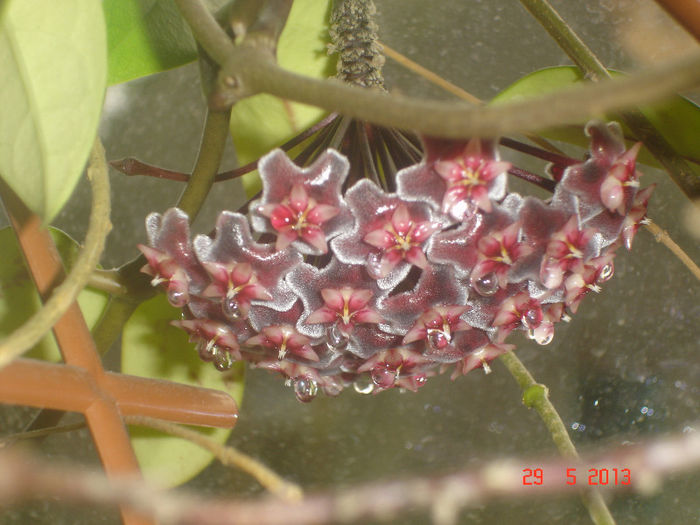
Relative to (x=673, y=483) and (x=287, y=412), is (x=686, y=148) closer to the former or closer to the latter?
(x=673, y=483)

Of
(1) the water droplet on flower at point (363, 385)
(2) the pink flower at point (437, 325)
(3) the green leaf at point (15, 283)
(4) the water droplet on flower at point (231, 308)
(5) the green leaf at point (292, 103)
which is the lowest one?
(2) the pink flower at point (437, 325)

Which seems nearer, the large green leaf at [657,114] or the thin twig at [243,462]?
the thin twig at [243,462]

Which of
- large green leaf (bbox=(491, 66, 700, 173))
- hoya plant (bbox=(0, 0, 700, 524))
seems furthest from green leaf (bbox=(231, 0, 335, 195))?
large green leaf (bbox=(491, 66, 700, 173))

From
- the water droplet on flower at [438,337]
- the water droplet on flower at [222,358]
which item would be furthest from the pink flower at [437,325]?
the water droplet on flower at [222,358]

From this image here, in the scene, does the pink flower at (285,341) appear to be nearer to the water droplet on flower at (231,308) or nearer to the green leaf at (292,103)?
the water droplet on flower at (231,308)

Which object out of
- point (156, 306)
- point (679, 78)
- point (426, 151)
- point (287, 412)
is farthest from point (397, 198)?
Result: point (287, 412)

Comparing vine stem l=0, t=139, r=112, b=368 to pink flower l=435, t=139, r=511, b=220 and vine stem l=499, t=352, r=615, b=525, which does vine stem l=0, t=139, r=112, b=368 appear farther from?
vine stem l=499, t=352, r=615, b=525

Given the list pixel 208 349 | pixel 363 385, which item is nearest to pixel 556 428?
pixel 363 385
